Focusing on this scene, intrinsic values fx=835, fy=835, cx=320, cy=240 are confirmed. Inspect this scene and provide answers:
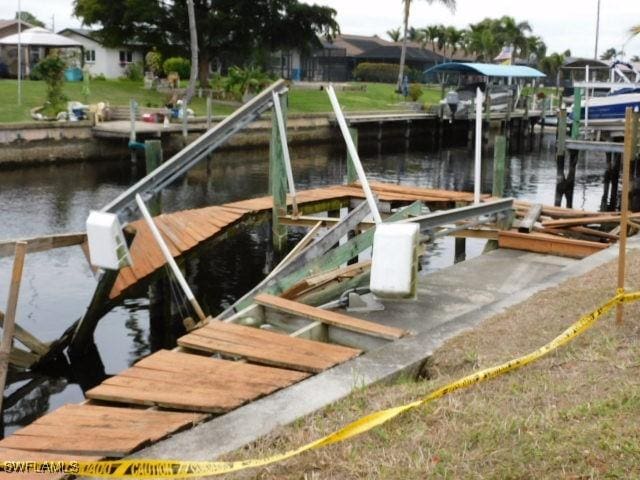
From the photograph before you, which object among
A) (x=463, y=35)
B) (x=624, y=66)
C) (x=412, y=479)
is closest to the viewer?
(x=412, y=479)

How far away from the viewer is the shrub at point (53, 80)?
104 feet

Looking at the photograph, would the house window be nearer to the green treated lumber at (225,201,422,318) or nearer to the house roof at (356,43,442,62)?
the house roof at (356,43,442,62)

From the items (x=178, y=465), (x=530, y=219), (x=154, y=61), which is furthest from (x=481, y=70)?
(x=178, y=465)

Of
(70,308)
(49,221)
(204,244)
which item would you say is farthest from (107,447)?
(49,221)

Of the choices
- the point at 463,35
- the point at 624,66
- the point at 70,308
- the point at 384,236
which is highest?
the point at 463,35

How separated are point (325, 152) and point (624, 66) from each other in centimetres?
1520

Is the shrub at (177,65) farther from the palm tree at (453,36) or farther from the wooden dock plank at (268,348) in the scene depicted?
the palm tree at (453,36)

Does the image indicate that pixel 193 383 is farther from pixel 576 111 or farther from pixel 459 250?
pixel 576 111

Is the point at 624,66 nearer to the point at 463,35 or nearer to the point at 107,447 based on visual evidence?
the point at 107,447

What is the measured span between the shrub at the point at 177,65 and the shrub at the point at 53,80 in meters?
16.9

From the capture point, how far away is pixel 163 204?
78.2ft

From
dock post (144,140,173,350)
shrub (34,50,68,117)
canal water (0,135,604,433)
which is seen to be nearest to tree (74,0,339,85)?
canal water (0,135,604,433)

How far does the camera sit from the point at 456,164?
1563 inches

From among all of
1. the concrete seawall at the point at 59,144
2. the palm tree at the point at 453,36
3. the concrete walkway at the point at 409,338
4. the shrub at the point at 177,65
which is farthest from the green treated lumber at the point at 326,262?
the palm tree at the point at 453,36
